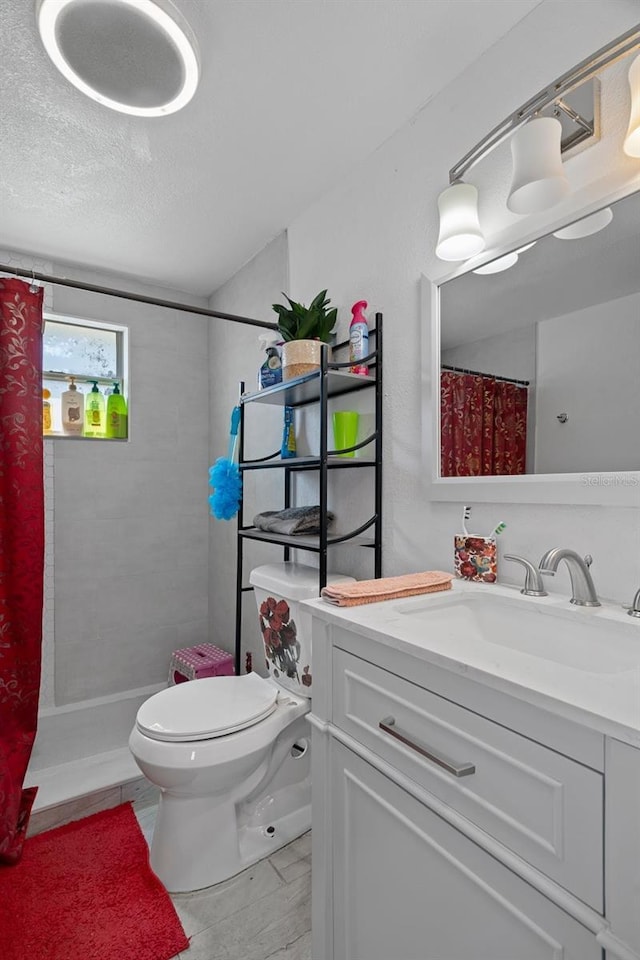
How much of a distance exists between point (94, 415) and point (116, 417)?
0.35 feet

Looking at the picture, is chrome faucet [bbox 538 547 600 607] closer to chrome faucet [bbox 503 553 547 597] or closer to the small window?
chrome faucet [bbox 503 553 547 597]

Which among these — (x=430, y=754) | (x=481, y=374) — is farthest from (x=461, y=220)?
(x=430, y=754)

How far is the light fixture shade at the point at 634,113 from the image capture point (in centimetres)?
88

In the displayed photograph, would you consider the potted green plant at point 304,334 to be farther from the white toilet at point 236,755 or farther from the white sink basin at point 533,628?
the white sink basin at point 533,628

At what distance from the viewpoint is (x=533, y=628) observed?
1014mm

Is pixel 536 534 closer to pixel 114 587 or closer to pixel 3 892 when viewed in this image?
pixel 3 892

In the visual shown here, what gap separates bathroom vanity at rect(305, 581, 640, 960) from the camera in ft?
1.86

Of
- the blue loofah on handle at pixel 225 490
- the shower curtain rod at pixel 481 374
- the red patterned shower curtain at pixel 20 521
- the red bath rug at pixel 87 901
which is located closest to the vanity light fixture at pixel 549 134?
the shower curtain rod at pixel 481 374

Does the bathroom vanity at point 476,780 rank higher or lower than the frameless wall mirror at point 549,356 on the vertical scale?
lower

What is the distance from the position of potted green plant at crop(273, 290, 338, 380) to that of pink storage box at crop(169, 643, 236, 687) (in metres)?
1.51

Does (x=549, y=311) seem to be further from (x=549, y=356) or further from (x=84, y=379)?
(x=84, y=379)

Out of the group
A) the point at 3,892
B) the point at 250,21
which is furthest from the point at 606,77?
the point at 3,892

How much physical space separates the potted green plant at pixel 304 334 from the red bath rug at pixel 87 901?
1.67 meters

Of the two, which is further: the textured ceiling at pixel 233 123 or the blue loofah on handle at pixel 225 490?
the blue loofah on handle at pixel 225 490
